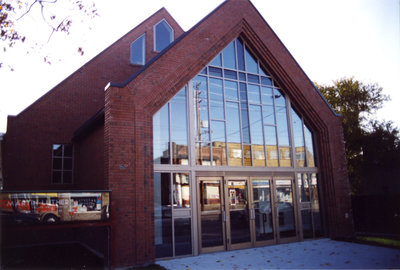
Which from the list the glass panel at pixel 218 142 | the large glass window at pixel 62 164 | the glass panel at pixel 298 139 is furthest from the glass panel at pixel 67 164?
the glass panel at pixel 298 139

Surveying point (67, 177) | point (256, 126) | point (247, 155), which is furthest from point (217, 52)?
point (67, 177)

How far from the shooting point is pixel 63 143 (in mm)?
13875

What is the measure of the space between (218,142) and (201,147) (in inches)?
26.6

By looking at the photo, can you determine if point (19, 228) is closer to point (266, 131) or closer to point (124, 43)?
point (266, 131)

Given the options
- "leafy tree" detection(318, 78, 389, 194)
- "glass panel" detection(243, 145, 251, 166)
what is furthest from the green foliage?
"glass panel" detection(243, 145, 251, 166)

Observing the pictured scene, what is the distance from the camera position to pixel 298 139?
12391 mm

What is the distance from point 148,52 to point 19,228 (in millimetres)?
12149

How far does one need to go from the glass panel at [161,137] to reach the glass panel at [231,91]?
8.36 ft

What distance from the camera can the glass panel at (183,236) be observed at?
359 inches

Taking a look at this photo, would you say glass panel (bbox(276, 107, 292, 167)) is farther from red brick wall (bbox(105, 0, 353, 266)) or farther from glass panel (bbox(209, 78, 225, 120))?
glass panel (bbox(209, 78, 225, 120))

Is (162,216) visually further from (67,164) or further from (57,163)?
(57,163)

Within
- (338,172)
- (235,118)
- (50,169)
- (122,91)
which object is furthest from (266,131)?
(50,169)

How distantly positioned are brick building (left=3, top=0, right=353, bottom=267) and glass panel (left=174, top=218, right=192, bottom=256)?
0.03m

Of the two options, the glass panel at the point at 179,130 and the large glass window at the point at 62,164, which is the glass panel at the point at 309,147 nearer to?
the glass panel at the point at 179,130
